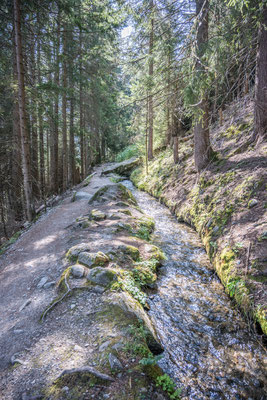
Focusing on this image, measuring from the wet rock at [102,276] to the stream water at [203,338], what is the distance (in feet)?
3.09

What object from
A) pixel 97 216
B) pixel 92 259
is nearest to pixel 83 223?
pixel 97 216

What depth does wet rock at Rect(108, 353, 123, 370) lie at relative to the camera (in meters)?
2.33

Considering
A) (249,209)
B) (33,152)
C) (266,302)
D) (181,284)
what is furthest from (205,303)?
(33,152)

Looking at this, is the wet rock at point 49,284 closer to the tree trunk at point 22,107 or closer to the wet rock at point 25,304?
the wet rock at point 25,304

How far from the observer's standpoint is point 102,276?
3.98 m

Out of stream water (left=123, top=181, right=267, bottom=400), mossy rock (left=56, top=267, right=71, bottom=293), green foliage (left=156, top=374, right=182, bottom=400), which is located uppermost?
mossy rock (left=56, top=267, right=71, bottom=293)

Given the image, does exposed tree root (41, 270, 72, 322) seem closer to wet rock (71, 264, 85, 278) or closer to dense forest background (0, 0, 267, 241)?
wet rock (71, 264, 85, 278)

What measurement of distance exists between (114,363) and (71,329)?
902 mm

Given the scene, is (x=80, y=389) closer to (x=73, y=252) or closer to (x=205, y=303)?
(x=205, y=303)

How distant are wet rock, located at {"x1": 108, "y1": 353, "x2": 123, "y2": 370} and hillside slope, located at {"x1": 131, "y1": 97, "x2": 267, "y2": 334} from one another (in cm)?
234

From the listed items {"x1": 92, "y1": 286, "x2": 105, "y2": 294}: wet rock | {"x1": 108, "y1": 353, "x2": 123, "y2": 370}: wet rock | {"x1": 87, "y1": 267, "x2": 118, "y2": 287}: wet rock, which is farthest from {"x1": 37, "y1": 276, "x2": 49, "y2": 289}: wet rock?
{"x1": 108, "y1": 353, "x2": 123, "y2": 370}: wet rock

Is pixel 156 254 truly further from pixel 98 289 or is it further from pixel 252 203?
pixel 252 203

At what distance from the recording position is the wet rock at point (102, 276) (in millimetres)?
3910

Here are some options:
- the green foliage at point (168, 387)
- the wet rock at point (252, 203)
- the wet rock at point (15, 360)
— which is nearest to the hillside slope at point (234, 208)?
the wet rock at point (252, 203)
